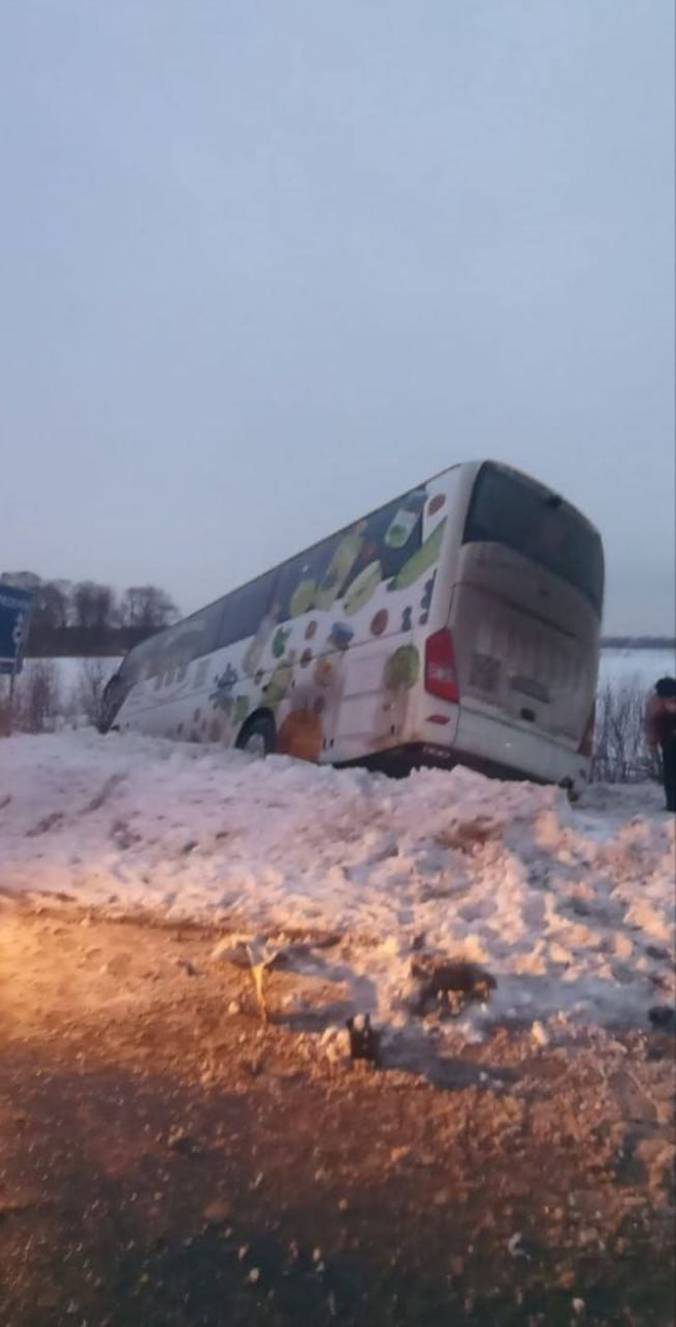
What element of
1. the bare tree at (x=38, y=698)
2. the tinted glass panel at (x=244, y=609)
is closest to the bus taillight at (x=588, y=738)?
the tinted glass panel at (x=244, y=609)

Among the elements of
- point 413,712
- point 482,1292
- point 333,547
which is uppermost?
point 333,547

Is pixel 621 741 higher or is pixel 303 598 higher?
pixel 303 598

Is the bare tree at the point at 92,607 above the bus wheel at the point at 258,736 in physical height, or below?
above

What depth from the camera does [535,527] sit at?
30.9ft

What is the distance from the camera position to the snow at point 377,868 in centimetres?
496

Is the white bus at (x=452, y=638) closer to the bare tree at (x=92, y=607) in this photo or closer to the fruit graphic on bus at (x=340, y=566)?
the fruit graphic on bus at (x=340, y=566)

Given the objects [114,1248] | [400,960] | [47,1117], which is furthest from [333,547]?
[114,1248]

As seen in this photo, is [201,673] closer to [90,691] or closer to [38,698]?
[38,698]

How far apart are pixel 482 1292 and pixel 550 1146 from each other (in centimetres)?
86

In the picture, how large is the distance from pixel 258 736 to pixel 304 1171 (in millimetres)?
8012

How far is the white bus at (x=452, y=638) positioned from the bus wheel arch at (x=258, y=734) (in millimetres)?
26

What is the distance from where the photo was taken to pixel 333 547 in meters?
11.1

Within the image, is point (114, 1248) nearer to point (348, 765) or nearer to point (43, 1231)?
point (43, 1231)

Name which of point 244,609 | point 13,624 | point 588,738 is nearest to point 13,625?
point 13,624
